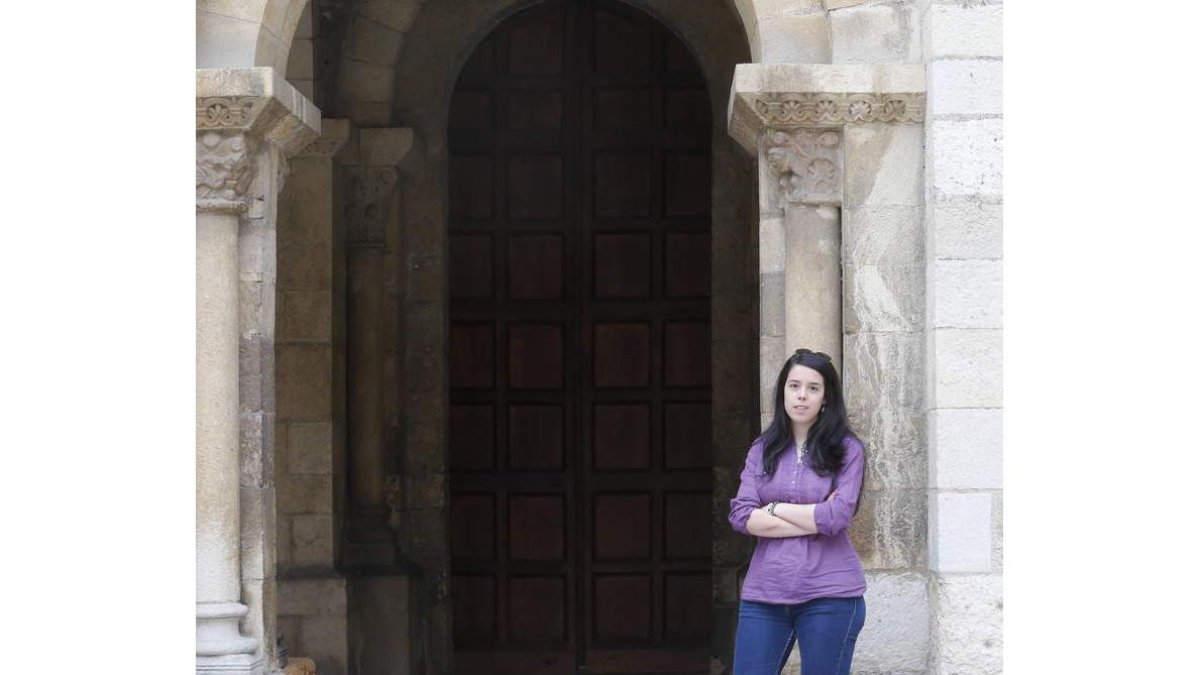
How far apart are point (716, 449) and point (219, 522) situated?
375 centimetres

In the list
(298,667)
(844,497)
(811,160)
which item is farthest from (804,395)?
(298,667)

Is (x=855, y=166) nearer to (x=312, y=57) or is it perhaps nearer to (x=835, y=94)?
(x=835, y=94)

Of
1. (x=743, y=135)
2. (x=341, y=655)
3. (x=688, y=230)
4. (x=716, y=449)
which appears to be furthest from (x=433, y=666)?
(x=743, y=135)

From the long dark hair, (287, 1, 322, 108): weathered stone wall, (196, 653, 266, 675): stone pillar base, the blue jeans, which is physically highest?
(287, 1, 322, 108): weathered stone wall

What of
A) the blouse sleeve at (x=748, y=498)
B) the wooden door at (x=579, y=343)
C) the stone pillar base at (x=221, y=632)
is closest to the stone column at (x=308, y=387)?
the wooden door at (x=579, y=343)

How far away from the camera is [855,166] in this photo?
706cm

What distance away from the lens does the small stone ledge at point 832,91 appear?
→ 22.9 feet

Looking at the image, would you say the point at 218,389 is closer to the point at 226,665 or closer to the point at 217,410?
the point at 217,410

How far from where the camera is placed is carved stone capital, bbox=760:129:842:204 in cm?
708

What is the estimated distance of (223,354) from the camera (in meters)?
7.08

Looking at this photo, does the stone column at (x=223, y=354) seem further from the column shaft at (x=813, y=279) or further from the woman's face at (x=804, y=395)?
the woman's face at (x=804, y=395)

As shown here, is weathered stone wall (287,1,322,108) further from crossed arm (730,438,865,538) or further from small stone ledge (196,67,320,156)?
crossed arm (730,438,865,538)

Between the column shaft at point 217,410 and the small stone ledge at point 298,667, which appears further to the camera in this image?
the small stone ledge at point 298,667

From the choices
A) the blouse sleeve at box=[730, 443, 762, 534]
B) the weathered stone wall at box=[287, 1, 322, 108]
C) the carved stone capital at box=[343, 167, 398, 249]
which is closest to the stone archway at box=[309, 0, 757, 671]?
the carved stone capital at box=[343, 167, 398, 249]
